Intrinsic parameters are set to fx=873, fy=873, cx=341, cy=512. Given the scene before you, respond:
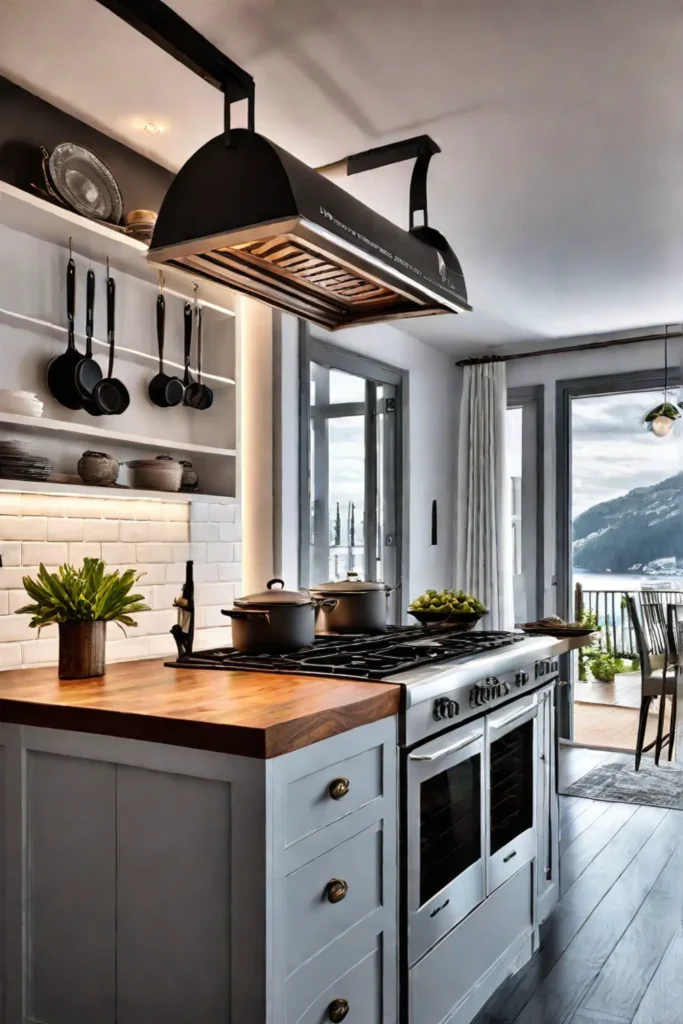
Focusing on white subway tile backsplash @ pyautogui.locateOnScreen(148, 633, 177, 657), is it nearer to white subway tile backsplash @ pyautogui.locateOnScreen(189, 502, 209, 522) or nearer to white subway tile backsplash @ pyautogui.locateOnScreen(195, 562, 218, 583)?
white subway tile backsplash @ pyautogui.locateOnScreen(195, 562, 218, 583)

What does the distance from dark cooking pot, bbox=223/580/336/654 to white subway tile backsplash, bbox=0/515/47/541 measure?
2.01 ft

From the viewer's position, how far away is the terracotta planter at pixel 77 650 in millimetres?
2277

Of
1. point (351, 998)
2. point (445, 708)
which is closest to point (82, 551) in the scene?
point (445, 708)

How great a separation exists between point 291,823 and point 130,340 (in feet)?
6.18

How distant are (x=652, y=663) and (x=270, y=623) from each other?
3363 millimetres

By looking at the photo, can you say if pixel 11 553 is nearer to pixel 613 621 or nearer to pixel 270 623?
pixel 270 623

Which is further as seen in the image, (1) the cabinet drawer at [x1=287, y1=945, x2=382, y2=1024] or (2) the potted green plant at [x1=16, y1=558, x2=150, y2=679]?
(2) the potted green plant at [x1=16, y1=558, x2=150, y2=679]

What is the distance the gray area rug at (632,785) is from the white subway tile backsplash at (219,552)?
7.98ft

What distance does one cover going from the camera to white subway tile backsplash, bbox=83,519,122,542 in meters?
2.77

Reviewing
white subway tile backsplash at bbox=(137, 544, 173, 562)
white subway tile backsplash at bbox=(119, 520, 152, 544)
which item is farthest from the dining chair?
white subway tile backsplash at bbox=(119, 520, 152, 544)

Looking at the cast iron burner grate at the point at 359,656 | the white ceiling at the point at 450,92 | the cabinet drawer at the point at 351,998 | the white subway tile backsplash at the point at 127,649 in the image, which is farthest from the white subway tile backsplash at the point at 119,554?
the cabinet drawer at the point at 351,998

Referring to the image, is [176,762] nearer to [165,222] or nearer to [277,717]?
[277,717]

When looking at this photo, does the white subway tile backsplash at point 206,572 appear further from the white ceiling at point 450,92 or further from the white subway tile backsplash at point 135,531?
the white ceiling at point 450,92

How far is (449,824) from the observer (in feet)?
7.53
